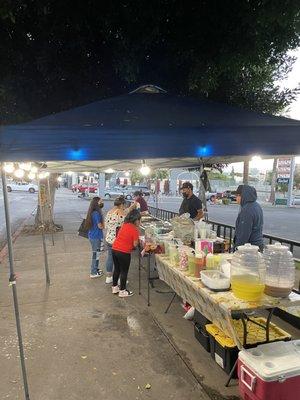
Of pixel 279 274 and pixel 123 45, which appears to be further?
pixel 123 45

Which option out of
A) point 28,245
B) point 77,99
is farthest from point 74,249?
point 77,99

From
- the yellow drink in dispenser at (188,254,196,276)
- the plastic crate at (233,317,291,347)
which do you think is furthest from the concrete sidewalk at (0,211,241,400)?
the yellow drink in dispenser at (188,254,196,276)

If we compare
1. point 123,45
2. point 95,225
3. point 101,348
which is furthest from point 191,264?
point 123,45

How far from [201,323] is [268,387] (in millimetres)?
1562

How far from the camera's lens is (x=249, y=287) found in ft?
10.4

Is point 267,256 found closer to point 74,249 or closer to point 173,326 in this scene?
point 173,326

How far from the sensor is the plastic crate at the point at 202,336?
414 centimetres

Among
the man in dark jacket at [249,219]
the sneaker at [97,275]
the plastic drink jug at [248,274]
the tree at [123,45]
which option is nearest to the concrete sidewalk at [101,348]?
the sneaker at [97,275]

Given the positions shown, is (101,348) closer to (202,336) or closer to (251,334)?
(202,336)

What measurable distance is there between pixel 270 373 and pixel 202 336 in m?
1.56

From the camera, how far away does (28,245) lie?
37.6 feet

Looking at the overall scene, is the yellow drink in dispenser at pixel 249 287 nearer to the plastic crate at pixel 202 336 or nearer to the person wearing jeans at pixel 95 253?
the plastic crate at pixel 202 336

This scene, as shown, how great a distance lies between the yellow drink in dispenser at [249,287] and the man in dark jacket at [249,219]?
5.12 feet

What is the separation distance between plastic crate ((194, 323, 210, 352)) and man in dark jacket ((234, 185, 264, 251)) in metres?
1.34
